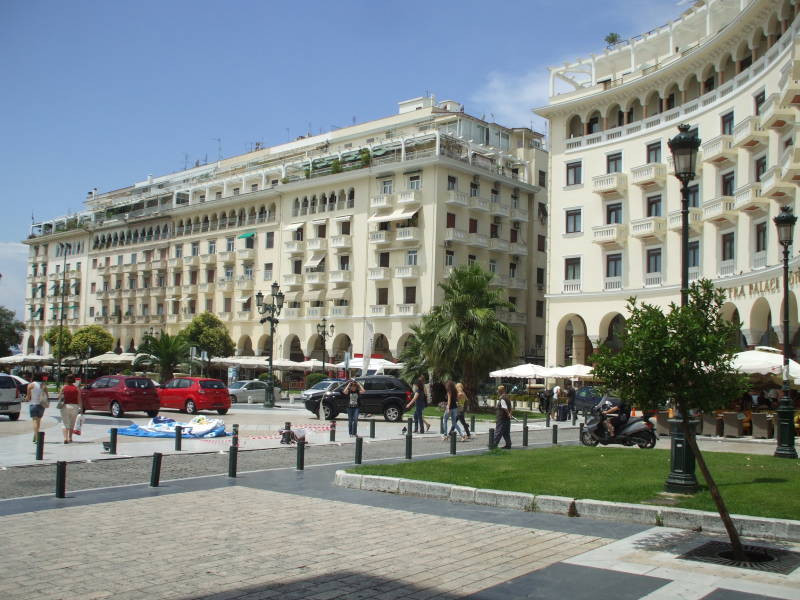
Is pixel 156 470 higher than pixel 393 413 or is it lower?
higher

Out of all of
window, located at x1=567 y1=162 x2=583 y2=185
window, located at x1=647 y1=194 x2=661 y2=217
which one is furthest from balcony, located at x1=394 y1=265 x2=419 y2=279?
window, located at x1=647 y1=194 x2=661 y2=217

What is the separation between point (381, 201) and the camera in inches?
2167

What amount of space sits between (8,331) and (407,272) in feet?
172

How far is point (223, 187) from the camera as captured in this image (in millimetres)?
70438

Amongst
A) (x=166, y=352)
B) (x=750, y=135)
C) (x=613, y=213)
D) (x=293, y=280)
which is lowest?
(x=166, y=352)

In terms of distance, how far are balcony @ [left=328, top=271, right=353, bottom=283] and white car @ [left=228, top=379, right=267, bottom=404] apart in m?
14.2

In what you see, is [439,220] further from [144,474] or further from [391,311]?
[144,474]

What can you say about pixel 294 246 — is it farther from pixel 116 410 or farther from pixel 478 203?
pixel 116 410

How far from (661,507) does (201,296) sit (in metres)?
63.5

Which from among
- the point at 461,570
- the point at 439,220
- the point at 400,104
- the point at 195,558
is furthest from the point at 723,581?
the point at 400,104

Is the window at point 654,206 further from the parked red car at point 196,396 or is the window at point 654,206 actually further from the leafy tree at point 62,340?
the leafy tree at point 62,340

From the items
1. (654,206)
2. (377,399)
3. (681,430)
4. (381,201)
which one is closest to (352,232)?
(381,201)

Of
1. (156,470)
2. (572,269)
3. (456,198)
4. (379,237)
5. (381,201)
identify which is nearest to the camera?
(156,470)

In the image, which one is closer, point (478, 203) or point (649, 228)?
point (649, 228)
